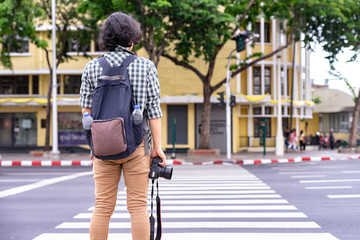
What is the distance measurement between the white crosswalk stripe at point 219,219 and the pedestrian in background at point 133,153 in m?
2.18

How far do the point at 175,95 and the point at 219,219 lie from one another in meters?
22.8

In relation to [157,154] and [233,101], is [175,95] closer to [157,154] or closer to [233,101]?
[233,101]

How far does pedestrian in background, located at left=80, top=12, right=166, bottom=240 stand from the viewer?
3.24 m

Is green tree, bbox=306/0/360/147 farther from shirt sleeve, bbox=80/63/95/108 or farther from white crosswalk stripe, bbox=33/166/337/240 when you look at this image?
Result: shirt sleeve, bbox=80/63/95/108

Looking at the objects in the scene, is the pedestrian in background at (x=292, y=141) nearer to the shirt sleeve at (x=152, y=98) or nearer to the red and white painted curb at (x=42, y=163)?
the red and white painted curb at (x=42, y=163)

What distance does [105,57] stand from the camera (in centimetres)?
338

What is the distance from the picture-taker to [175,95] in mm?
29062

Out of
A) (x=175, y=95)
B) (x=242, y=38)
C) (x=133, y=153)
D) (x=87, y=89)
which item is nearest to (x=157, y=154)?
(x=133, y=153)

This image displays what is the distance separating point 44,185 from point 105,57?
8.57 metres

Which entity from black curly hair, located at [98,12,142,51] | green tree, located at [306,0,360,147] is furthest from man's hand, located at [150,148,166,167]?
green tree, located at [306,0,360,147]

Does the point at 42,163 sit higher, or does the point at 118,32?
the point at 118,32

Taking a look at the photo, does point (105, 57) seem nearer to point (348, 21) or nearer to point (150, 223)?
point (150, 223)

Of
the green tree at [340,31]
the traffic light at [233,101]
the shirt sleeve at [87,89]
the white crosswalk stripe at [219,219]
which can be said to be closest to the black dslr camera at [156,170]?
the shirt sleeve at [87,89]

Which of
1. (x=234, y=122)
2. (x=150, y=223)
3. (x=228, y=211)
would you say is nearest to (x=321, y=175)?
(x=228, y=211)
